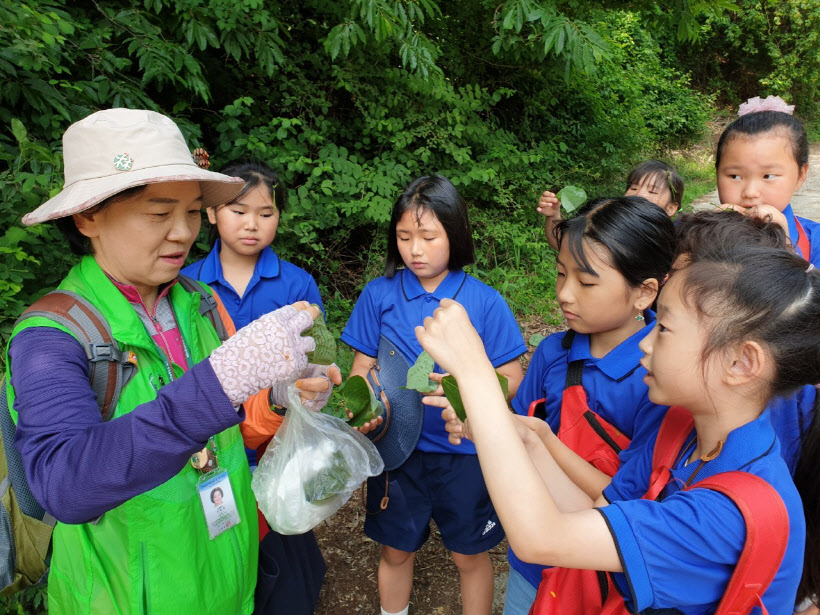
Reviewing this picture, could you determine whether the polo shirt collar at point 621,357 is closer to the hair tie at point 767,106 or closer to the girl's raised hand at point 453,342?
the girl's raised hand at point 453,342

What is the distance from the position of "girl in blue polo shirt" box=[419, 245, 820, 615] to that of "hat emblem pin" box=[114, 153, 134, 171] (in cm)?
83

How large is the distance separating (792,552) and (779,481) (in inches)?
5.4

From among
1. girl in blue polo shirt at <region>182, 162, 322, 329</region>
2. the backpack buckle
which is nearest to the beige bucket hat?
the backpack buckle

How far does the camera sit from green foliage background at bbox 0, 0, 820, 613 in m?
2.99

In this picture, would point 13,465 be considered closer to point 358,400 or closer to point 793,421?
point 358,400

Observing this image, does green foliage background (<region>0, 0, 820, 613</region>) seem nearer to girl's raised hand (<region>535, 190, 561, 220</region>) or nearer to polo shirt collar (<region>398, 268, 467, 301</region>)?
girl's raised hand (<region>535, 190, 561, 220</region>)

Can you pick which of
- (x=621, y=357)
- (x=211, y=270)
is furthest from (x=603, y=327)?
(x=211, y=270)

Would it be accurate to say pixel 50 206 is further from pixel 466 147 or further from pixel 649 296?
pixel 466 147

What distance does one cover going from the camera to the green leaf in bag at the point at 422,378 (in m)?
1.76

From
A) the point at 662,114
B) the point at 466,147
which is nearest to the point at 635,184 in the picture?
the point at 466,147

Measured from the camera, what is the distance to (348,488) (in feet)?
5.46

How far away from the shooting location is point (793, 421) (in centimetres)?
138

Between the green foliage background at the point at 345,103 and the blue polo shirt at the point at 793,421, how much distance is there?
2.59 m

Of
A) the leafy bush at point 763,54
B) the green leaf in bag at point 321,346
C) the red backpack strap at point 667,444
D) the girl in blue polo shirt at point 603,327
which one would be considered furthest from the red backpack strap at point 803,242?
the leafy bush at point 763,54
